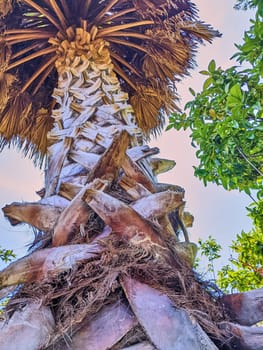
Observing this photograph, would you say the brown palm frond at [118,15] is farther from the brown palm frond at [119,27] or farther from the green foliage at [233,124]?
the green foliage at [233,124]

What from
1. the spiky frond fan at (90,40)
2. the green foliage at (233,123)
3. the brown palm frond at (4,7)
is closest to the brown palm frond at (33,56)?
the spiky frond fan at (90,40)

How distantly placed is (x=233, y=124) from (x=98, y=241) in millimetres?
900

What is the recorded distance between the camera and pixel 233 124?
2.05 metres

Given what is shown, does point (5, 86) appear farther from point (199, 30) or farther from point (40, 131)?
point (199, 30)

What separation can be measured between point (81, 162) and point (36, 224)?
0.52 meters

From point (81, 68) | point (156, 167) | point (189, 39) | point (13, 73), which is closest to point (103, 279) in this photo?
point (156, 167)

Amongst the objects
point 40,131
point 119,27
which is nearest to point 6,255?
point 40,131

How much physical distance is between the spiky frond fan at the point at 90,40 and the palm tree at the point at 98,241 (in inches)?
1.3

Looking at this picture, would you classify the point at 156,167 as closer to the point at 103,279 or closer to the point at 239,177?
the point at 239,177

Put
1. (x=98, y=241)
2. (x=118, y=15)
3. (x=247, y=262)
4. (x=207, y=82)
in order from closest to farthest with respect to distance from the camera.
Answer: (x=98, y=241) < (x=207, y=82) < (x=247, y=262) < (x=118, y=15)

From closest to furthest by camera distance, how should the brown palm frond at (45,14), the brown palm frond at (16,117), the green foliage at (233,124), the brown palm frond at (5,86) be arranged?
the green foliage at (233,124)
the brown palm frond at (45,14)
the brown palm frond at (5,86)
the brown palm frond at (16,117)

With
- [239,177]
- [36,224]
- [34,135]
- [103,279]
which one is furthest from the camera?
[34,135]

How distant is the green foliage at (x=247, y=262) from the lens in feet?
9.27

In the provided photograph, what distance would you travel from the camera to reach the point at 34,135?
4.45m
